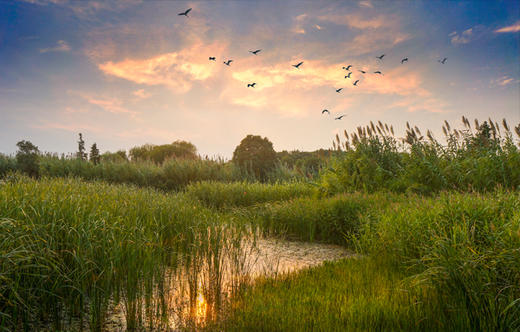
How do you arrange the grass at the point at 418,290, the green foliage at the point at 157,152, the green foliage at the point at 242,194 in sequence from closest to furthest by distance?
the grass at the point at 418,290 < the green foliage at the point at 242,194 < the green foliage at the point at 157,152

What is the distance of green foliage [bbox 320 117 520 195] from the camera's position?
7027 millimetres

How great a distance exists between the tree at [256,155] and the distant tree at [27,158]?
8536 millimetres

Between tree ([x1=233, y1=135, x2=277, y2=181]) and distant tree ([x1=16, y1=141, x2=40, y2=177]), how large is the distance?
8.54 m

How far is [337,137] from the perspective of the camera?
980 centimetres

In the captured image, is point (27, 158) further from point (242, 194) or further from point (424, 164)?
point (424, 164)

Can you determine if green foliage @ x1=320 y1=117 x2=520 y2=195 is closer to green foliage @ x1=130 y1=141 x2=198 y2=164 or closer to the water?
the water

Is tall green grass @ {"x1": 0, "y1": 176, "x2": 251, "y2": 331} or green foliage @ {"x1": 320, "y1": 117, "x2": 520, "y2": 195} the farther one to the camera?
green foliage @ {"x1": 320, "y1": 117, "x2": 520, "y2": 195}

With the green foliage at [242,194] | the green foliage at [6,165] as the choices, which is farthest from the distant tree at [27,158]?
the green foliage at [242,194]

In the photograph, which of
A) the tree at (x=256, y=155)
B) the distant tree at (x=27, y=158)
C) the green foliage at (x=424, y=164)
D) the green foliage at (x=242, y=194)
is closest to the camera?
the green foliage at (x=424, y=164)

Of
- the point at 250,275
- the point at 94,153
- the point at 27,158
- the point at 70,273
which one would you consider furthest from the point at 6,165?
the point at 250,275

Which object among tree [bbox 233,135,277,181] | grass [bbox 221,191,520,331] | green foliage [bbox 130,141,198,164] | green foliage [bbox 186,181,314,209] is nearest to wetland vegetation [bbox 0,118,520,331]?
grass [bbox 221,191,520,331]

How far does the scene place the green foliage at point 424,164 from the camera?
7027 mm

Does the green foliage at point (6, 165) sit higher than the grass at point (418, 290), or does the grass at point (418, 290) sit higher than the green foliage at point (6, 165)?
the green foliage at point (6, 165)

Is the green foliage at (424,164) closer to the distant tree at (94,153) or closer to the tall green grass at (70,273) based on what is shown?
the tall green grass at (70,273)
